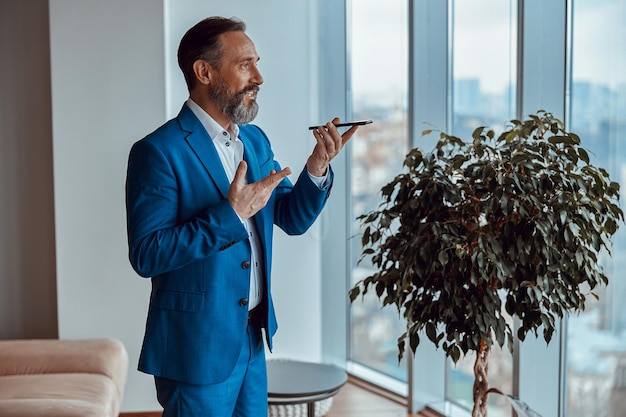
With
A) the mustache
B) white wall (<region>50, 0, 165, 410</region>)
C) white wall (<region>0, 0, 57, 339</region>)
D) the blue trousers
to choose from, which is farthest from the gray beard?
white wall (<region>0, 0, 57, 339</region>)

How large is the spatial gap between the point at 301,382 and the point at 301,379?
0.18ft

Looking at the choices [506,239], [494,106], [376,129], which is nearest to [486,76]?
[494,106]

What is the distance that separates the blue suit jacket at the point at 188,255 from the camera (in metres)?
1.74

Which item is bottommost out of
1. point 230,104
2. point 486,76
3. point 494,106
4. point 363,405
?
point 363,405

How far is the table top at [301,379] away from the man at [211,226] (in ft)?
4.56

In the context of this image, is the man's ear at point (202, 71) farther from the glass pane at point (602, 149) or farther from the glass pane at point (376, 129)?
the glass pane at point (376, 129)

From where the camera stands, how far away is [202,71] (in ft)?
6.30

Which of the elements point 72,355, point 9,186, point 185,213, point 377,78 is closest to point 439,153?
point 185,213

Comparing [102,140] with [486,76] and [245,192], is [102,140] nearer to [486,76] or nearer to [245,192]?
[486,76]

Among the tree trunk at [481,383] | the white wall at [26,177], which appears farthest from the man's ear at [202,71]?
the white wall at [26,177]

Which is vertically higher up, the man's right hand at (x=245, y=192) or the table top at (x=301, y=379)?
the man's right hand at (x=245, y=192)

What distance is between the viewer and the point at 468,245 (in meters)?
2.49

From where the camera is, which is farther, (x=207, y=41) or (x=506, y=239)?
(x=506, y=239)

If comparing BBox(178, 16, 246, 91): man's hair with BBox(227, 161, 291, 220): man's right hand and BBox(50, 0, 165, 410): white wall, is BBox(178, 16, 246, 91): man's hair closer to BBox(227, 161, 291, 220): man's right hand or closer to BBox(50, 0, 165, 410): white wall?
BBox(227, 161, 291, 220): man's right hand
